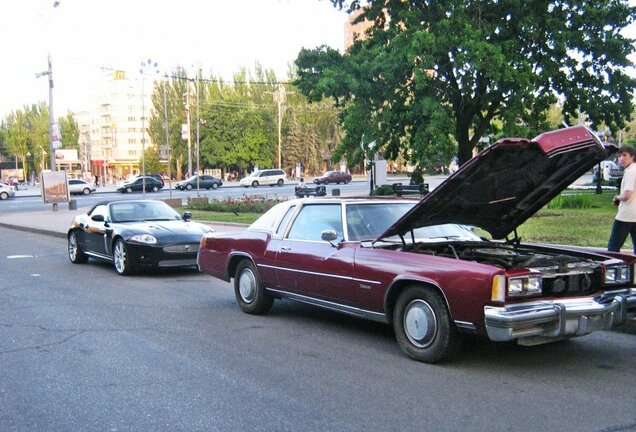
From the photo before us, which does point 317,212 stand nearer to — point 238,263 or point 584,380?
point 238,263

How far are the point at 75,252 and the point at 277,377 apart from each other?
30.8ft

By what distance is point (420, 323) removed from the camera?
573 cm

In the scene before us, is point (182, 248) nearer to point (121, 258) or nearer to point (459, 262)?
point (121, 258)

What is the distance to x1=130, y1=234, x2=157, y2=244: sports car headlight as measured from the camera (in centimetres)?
1119

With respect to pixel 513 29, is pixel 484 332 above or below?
below

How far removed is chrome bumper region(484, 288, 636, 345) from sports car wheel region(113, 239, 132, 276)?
304 inches

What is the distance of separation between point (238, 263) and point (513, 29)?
1738 centimetres

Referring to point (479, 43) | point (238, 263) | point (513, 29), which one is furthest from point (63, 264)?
point (513, 29)

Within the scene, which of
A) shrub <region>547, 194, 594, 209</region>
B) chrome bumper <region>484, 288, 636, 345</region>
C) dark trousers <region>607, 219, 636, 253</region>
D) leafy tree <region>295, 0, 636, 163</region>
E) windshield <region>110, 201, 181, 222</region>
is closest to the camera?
chrome bumper <region>484, 288, 636, 345</region>

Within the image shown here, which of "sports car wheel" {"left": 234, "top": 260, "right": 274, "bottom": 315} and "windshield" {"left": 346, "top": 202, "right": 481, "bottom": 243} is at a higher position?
"windshield" {"left": 346, "top": 202, "right": 481, "bottom": 243}

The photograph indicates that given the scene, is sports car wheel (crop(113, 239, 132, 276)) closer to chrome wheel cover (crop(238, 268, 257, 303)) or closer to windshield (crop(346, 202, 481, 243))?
chrome wheel cover (crop(238, 268, 257, 303))

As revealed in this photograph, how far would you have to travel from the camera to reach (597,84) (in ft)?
A: 76.0

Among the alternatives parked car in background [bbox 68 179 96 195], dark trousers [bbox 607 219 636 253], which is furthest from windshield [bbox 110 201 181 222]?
parked car in background [bbox 68 179 96 195]

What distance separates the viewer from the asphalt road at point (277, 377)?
441 centimetres
